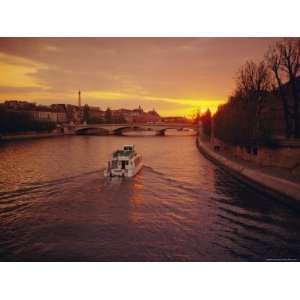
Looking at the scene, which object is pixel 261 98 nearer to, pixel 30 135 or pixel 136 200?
pixel 136 200

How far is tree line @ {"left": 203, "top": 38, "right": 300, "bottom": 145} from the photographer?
11203 mm

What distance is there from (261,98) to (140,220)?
10.2 metres

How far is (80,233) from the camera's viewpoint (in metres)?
5.82

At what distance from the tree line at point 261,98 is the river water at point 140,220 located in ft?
9.70

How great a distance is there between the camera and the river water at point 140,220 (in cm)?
518

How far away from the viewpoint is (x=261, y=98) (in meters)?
14.2

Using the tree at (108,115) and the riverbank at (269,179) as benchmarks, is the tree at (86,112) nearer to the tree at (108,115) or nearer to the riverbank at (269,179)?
the tree at (108,115)

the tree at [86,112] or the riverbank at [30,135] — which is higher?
the tree at [86,112]

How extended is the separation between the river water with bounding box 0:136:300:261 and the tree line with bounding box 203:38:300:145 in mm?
2958

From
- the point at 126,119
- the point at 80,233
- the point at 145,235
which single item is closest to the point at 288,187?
the point at 145,235

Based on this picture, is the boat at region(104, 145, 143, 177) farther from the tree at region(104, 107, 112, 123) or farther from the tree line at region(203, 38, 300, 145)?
the tree at region(104, 107, 112, 123)

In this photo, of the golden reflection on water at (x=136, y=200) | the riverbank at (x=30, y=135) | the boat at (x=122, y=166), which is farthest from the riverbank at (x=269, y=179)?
the riverbank at (x=30, y=135)
